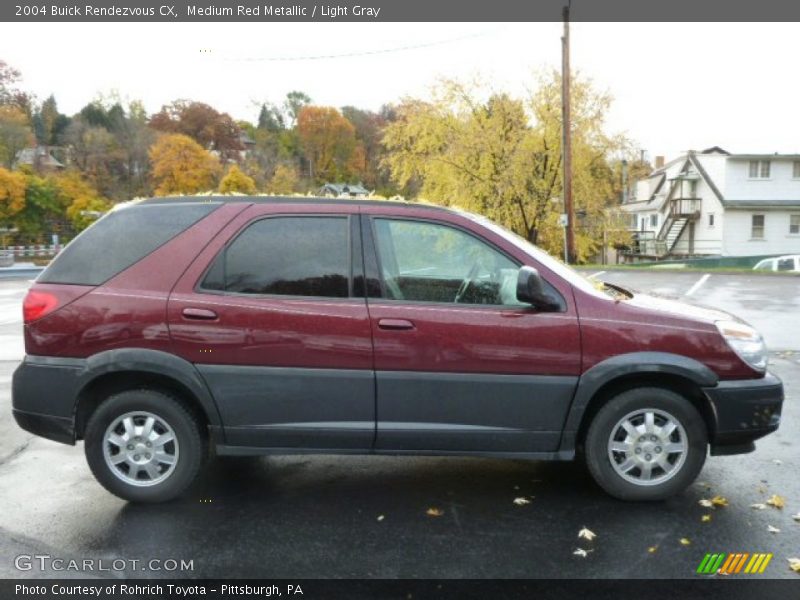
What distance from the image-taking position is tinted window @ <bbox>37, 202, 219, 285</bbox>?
3.89 meters

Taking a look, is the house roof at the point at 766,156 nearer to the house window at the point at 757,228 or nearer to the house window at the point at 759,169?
the house window at the point at 759,169

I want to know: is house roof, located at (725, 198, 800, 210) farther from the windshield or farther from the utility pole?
the windshield

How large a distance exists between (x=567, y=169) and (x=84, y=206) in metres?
34.4

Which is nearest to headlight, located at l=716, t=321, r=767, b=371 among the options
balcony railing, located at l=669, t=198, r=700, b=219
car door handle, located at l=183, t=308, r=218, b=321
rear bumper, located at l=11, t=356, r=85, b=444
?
car door handle, located at l=183, t=308, r=218, b=321

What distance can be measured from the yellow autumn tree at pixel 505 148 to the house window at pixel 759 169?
50.0ft

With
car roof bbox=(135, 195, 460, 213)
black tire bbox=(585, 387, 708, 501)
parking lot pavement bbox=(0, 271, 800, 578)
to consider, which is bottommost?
parking lot pavement bbox=(0, 271, 800, 578)

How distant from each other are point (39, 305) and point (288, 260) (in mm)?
1550

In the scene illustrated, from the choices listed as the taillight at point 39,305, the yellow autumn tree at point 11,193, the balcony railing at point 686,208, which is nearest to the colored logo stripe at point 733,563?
the taillight at point 39,305

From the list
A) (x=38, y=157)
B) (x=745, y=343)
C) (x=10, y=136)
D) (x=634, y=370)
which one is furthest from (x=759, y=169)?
(x=38, y=157)

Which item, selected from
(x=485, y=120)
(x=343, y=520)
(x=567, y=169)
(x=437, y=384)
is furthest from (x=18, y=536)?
(x=485, y=120)

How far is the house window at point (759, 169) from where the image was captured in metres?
37.5

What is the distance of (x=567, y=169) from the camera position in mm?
22734

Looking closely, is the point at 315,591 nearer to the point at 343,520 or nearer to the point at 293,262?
the point at 343,520

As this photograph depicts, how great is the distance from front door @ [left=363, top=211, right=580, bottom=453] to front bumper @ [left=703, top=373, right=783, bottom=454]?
2.99 feet
